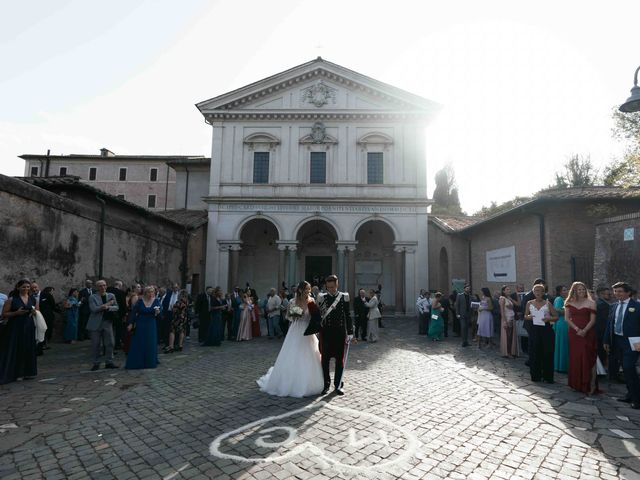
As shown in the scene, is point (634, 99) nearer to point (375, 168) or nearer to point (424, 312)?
point (424, 312)

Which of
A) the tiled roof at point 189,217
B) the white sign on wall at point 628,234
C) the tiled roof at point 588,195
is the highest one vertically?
the tiled roof at point 189,217

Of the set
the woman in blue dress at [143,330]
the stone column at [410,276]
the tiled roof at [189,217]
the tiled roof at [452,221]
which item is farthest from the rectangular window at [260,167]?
the woman in blue dress at [143,330]

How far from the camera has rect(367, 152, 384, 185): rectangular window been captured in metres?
23.7

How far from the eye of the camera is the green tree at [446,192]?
161ft

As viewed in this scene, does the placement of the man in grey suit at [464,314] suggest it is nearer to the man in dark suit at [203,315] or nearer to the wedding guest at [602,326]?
the wedding guest at [602,326]

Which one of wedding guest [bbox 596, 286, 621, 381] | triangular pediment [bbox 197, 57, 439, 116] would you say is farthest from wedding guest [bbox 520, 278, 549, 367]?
triangular pediment [bbox 197, 57, 439, 116]

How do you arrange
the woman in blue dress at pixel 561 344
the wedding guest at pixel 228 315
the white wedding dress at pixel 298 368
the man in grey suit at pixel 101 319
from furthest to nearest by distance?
the wedding guest at pixel 228 315 < the woman in blue dress at pixel 561 344 < the man in grey suit at pixel 101 319 < the white wedding dress at pixel 298 368

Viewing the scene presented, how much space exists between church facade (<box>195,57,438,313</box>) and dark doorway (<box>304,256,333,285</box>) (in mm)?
2583

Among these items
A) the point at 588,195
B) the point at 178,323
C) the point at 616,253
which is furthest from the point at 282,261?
the point at 616,253

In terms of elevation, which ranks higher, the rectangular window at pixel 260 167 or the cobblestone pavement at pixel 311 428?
the rectangular window at pixel 260 167

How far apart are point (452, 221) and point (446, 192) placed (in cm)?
2922

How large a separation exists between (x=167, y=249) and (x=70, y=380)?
12.7 m

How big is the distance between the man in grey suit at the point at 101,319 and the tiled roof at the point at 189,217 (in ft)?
43.0

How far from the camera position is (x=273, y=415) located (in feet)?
17.1
